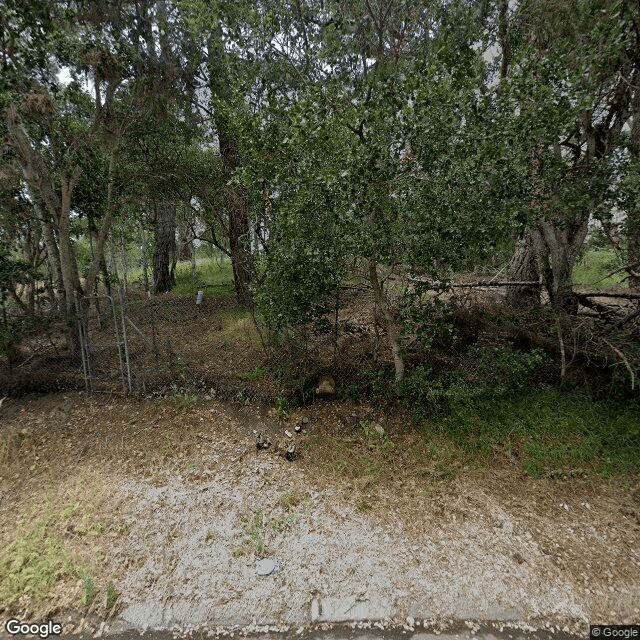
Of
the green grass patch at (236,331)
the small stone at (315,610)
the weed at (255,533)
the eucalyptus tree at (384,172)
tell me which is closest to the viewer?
the small stone at (315,610)

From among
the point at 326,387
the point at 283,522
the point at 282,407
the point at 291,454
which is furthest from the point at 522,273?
the point at 283,522

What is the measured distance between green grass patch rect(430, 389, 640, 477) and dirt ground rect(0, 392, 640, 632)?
9.6 inches

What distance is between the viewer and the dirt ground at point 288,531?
290cm

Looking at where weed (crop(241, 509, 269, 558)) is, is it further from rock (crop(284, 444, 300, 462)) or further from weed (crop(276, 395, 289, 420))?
weed (crop(276, 395, 289, 420))

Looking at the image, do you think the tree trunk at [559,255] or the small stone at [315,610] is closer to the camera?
the small stone at [315,610]

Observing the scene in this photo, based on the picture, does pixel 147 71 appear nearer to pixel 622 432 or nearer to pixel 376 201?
A: pixel 376 201

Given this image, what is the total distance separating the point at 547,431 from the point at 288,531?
342 cm

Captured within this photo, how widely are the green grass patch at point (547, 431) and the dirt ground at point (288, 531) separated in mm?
243

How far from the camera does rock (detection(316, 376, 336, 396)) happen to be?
16.9ft

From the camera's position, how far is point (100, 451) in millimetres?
4469

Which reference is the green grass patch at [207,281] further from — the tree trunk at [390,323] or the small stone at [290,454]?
the small stone at [290,454]

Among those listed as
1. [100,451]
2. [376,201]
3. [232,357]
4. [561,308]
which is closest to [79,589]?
[100,451]

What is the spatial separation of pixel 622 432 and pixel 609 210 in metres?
2.71

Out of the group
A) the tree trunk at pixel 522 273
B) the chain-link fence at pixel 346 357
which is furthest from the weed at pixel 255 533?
the tree trunk at pixel 522 273
